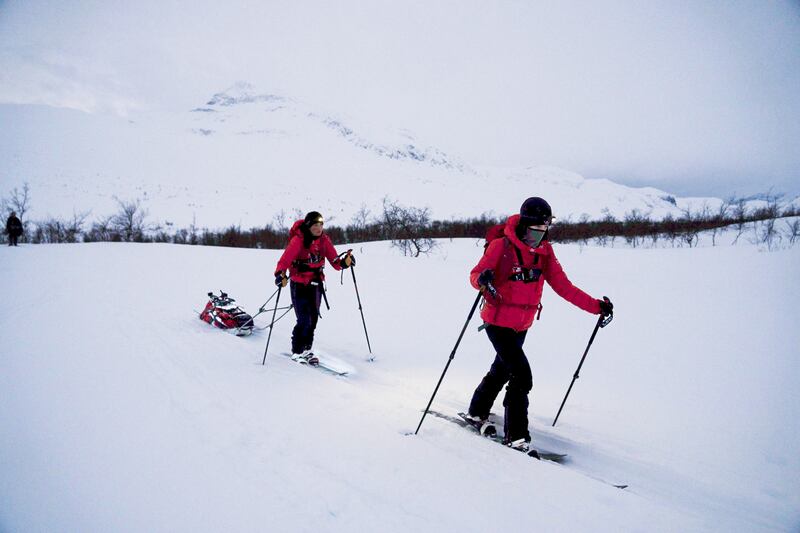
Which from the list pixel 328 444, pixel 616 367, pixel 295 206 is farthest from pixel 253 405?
pixel 295 206

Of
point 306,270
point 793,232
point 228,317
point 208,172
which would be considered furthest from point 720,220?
point 208,172

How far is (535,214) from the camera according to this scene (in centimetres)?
327

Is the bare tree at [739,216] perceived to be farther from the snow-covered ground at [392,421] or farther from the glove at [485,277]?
the glove at [485,277]

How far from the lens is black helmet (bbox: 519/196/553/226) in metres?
3.27

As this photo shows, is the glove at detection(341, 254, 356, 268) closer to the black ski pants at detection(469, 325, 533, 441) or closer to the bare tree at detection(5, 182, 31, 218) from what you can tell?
the black ski pants at detection(469, 325, 533, 441)

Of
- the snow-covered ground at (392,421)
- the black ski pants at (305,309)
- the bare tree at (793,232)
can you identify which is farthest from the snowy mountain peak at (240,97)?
the black ski pants at (305,309)

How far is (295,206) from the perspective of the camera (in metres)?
42.7

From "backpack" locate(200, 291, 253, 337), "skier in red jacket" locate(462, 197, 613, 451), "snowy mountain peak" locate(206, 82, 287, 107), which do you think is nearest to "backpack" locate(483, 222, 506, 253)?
"skier in red jacket" locate(462, 197, 613, 451)

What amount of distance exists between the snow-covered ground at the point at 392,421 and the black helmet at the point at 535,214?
2065 millimetres

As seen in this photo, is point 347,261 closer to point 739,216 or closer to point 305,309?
point 305,309

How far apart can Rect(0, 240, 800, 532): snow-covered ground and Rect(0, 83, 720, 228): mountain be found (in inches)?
1174

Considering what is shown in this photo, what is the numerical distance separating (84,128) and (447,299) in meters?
87.2

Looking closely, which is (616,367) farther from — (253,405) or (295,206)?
(295,206)

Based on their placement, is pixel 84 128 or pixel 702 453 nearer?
pixel 702 453
